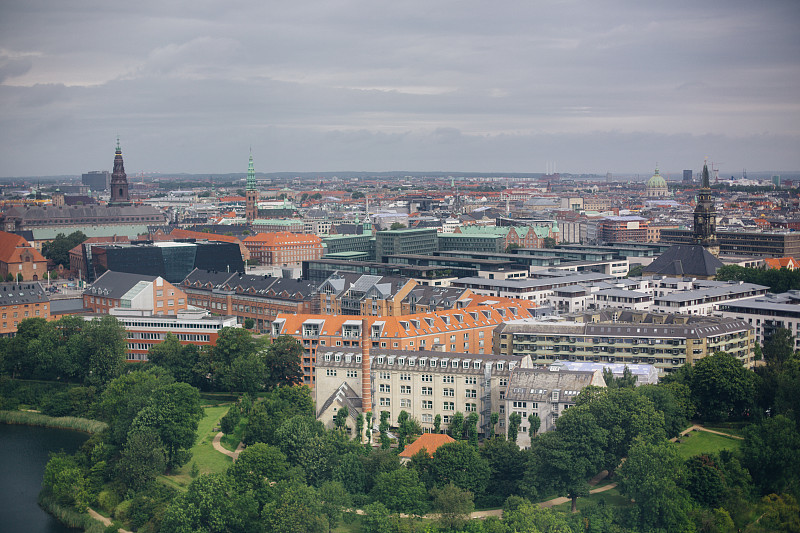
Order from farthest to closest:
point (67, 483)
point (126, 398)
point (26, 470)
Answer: point (126, 398) → point (26, 470) → point (67, 483)

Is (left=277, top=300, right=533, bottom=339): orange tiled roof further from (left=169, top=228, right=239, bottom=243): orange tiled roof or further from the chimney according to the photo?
(left=169, top=228, right=239, bottom=243): orange tiled roof

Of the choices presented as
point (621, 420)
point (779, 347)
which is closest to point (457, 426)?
point (621, 420)

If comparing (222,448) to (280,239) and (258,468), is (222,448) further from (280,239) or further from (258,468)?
(280,239)

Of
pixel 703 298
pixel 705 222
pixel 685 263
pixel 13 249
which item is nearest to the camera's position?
pixel 703 298

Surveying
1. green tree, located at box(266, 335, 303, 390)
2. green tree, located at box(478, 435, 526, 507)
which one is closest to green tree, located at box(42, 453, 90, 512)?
green tree, located at box(266, 335, 303, 390)

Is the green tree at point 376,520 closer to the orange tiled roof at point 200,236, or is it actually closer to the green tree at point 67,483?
the green tree at point 67,483

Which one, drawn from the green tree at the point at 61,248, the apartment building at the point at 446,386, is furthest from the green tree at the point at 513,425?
the green tree at the point at 61,248

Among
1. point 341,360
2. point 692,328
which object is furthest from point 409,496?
point 692,328
